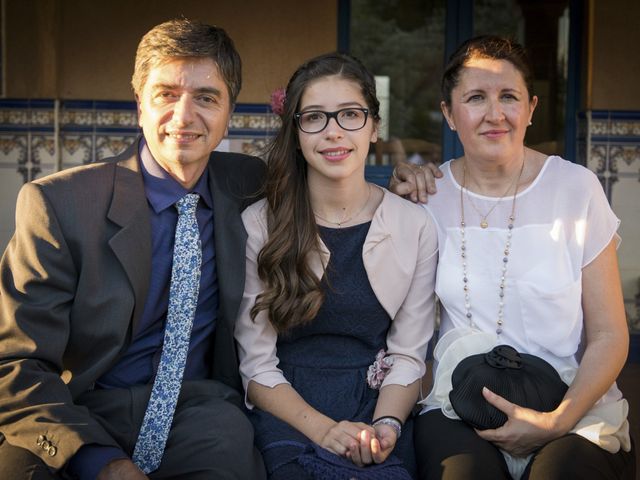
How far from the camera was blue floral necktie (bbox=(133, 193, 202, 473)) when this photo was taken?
2.76 m

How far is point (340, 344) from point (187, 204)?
670 mm

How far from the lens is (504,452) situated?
9.08ft

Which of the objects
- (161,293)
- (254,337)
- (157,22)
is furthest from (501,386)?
(157,22)

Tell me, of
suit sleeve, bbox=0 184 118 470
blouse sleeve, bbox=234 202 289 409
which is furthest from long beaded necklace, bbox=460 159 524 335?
suit sleeve, bbox=0 184 118 470

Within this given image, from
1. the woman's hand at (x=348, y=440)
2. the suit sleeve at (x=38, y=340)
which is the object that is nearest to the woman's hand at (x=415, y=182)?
the woman's hand at (x=348, y=440)

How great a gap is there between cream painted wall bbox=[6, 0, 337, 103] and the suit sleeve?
119 inches

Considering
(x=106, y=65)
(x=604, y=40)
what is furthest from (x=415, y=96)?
(x=106, y=65)

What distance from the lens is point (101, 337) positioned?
2.73 m

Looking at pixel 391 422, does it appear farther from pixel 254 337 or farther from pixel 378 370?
pixel 254 337

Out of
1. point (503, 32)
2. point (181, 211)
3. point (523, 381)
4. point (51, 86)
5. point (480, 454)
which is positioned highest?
point (503, 32)

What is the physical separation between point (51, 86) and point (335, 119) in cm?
306

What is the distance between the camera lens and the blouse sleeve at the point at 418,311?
3.07 metres

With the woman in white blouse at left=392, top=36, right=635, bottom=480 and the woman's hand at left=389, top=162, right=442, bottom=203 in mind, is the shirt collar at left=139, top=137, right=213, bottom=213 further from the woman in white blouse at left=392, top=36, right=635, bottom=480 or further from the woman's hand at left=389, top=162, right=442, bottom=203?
the woman in white blouse at left=392, top=36, right=635, bottom=480

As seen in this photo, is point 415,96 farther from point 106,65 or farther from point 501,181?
point 501,181
